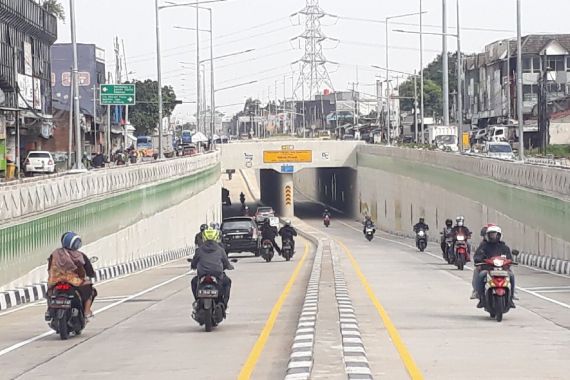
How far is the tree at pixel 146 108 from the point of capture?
470ft

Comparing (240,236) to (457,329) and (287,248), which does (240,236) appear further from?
(457,329)

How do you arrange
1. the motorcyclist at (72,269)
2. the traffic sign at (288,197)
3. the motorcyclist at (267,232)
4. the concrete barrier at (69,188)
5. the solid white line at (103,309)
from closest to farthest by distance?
the solid white line at (103,309), the motorcyclist at (72,269), the concrete barrier at (69,188), the motorcyclist at (267,232), the traffic sign at (288,197)

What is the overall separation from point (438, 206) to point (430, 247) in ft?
40.2

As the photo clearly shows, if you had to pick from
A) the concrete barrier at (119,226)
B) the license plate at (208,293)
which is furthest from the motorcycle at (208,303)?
the concrete barrier at (119,226)

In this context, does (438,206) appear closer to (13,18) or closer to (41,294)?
(13,18)

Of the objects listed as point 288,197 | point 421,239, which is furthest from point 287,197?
point 421,239

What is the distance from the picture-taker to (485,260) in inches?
750

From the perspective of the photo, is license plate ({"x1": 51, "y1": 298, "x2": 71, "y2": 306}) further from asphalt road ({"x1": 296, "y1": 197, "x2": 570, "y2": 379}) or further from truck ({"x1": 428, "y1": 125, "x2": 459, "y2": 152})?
truck ({"x1": 428, "y1": 125, "x2": 459, "y2": 152})

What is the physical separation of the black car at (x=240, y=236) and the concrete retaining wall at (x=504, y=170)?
36.5 ft

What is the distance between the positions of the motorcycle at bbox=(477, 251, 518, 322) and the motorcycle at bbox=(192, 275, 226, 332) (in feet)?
13.6

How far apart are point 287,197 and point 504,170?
5695 centimetres

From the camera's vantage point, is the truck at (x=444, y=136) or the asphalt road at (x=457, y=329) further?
the truck at (x=444, y=136)

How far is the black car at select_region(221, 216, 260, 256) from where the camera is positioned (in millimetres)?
48406

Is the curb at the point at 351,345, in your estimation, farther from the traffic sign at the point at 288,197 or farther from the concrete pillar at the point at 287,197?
the concrete pillar at the point at 287,197
